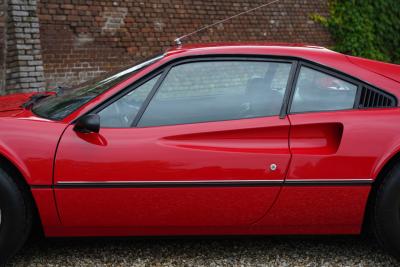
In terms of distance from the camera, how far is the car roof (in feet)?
10.4

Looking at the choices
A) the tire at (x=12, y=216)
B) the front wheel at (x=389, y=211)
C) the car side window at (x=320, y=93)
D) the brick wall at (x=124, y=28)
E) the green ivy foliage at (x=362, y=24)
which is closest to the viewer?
the tire at (x=12, y=216)

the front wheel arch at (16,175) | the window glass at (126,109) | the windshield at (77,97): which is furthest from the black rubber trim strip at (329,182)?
the front wheel arch at (16,175)

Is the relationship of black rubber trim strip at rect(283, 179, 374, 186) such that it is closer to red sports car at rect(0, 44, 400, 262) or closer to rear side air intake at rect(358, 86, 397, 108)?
red sports car at rect(0, 44, 400, 262)

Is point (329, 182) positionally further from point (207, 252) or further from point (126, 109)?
point (126, 109)

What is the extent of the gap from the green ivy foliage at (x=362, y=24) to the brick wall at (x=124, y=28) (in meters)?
1.45

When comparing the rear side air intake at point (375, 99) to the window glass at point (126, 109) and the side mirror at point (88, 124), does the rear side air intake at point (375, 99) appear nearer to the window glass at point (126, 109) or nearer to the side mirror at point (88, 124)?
the window glass at point (126, 109)

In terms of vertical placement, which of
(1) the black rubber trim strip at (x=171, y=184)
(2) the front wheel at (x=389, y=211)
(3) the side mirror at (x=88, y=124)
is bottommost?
(2) the front wheel at (x=389, y=211)

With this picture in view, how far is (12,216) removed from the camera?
2918mm

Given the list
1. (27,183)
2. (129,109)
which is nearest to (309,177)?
(129,109)

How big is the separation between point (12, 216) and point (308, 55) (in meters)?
1.96

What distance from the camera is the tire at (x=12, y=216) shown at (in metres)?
2.89

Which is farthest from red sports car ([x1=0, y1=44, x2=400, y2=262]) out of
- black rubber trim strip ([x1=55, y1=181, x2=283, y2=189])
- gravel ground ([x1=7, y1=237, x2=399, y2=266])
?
gravel ground ([x1=7, y1=237, x2=399, y2=266])

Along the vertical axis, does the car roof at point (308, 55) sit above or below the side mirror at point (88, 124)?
above

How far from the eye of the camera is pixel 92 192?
2953 mm
